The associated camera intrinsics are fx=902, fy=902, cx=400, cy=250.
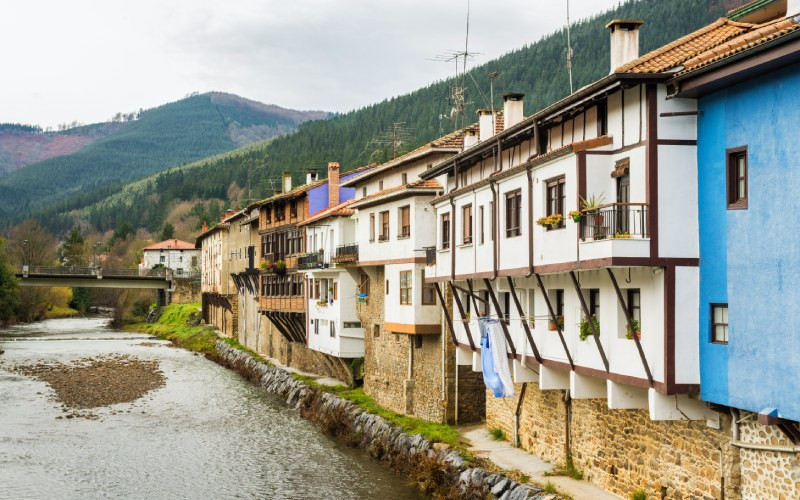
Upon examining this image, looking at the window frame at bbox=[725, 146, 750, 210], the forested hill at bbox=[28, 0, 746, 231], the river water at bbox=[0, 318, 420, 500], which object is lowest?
the river water at bbox=[0, 318, 420, 500]

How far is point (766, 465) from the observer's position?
16656mm

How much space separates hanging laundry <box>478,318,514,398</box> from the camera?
25969 mm

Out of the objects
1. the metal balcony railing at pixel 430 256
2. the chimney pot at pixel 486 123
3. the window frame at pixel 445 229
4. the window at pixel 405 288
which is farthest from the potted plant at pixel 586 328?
the window at pixel 405 288

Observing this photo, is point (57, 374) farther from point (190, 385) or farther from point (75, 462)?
point (75, 462)

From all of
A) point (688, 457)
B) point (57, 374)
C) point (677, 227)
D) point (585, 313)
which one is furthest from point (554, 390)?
point (57, 374)

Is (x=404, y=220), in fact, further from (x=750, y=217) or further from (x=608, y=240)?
(x=750, y=217)

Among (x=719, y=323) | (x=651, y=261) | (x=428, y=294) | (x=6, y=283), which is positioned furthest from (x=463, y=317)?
(x=6, y=283)

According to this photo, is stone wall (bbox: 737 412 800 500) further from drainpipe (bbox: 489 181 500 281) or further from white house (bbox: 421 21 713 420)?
drainpipe (bbox: 489 181 500 281)

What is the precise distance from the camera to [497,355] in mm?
26609

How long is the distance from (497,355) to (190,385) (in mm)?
35363

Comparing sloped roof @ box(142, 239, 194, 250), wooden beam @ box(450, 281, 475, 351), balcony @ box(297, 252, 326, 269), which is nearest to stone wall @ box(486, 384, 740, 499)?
wooden beam @ box(450, 281, 475, 351)

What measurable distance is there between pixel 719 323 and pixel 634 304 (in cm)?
237

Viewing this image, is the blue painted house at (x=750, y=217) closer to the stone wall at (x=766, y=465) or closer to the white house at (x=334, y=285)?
the stone wall at (x=766, y=465)

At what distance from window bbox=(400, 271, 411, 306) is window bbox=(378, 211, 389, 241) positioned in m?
2.27
